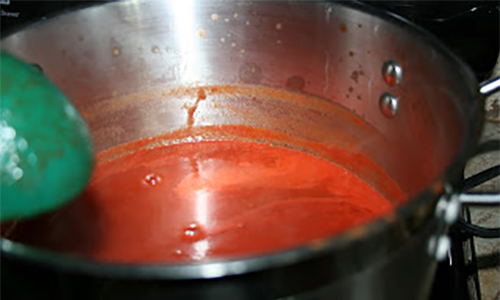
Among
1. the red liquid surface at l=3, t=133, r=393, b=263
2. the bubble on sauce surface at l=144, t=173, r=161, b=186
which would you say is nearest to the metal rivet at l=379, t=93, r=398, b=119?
the red liquid surface at l=3, t=133, r=393, b=263

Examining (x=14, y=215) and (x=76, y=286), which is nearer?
(x=76, y=286)

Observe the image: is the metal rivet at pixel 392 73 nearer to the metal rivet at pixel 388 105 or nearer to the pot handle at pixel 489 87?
the metal rivet at pixel 388 105

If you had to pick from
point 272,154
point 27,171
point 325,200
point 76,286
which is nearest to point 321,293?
point 76,286

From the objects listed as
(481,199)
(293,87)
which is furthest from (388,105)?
(481,199)

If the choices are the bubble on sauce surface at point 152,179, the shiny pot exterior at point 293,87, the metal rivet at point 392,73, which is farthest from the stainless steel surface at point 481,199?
the bubble on sauce surface at point 152,179

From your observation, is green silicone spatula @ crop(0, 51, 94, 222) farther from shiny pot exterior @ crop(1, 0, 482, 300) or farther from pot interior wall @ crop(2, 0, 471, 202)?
pot interior wall @ crop(2, 0, 471, 202)

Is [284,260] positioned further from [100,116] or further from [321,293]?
[100,116]
